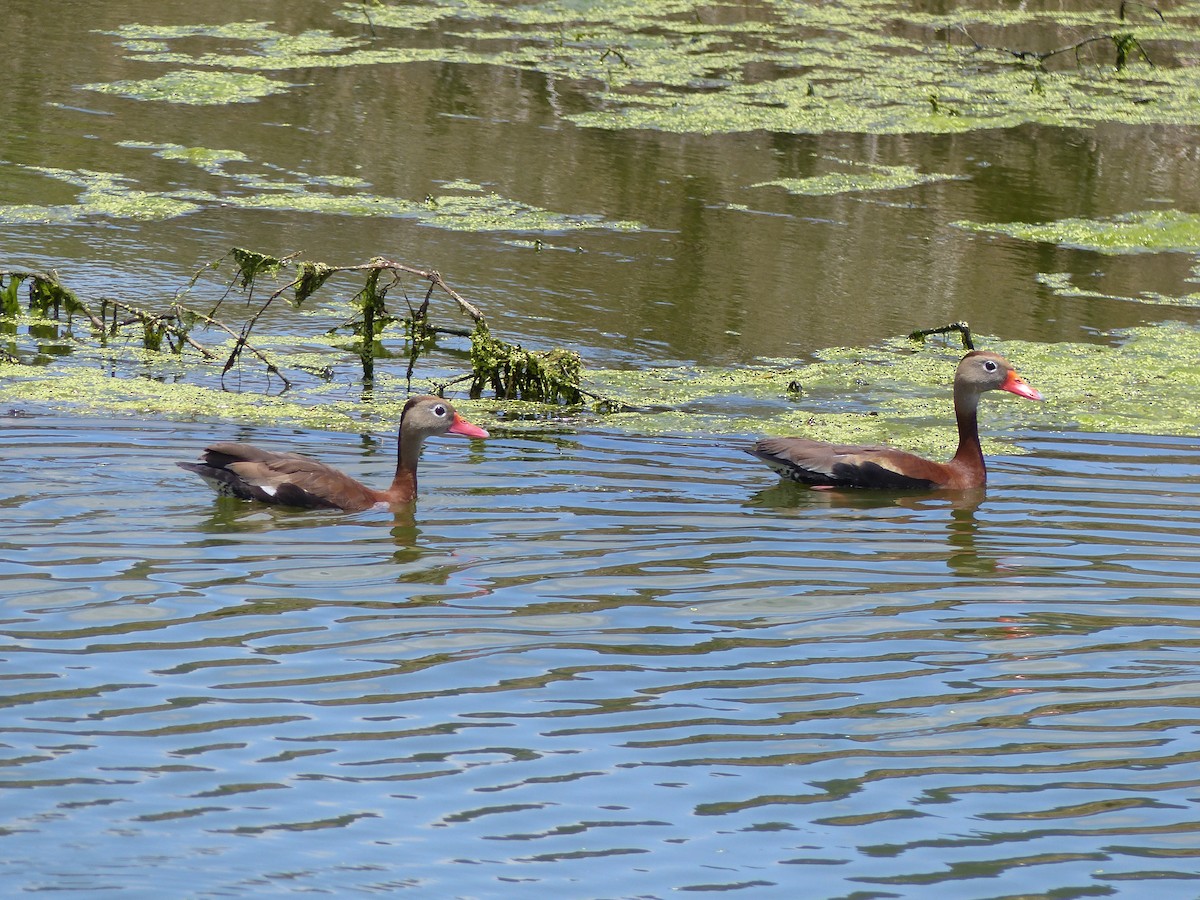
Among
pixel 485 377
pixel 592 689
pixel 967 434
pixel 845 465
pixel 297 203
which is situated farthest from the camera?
pixel 297 203

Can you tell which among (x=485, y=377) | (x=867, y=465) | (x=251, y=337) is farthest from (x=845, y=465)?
(x=251, y=337)

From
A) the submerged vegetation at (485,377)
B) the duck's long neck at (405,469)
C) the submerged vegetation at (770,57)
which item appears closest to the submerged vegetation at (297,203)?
the submerged vegetation at (485,377)

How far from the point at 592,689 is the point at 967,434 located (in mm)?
4350

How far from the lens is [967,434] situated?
374 inches

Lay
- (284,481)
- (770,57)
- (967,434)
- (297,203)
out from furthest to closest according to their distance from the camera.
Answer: (770,57) < (297,203) < (967,434) < (284,481)

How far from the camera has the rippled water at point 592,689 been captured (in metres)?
4.60

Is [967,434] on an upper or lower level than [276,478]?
upper

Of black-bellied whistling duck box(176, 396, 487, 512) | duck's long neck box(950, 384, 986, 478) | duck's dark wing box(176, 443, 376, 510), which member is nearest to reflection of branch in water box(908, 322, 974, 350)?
duck's long neck box(950, 384, 986, 478)

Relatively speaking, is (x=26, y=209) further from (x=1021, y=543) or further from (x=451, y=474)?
(x=1021, y=543)

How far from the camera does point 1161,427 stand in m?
10.3

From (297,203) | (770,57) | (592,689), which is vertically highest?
(770,57)

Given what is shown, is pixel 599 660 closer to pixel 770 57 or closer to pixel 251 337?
pixel 251 337

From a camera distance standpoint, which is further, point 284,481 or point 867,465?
point 867,465

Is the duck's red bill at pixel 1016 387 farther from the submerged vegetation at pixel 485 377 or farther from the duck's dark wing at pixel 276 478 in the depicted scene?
the duck's dark wing at pixel 276 478
